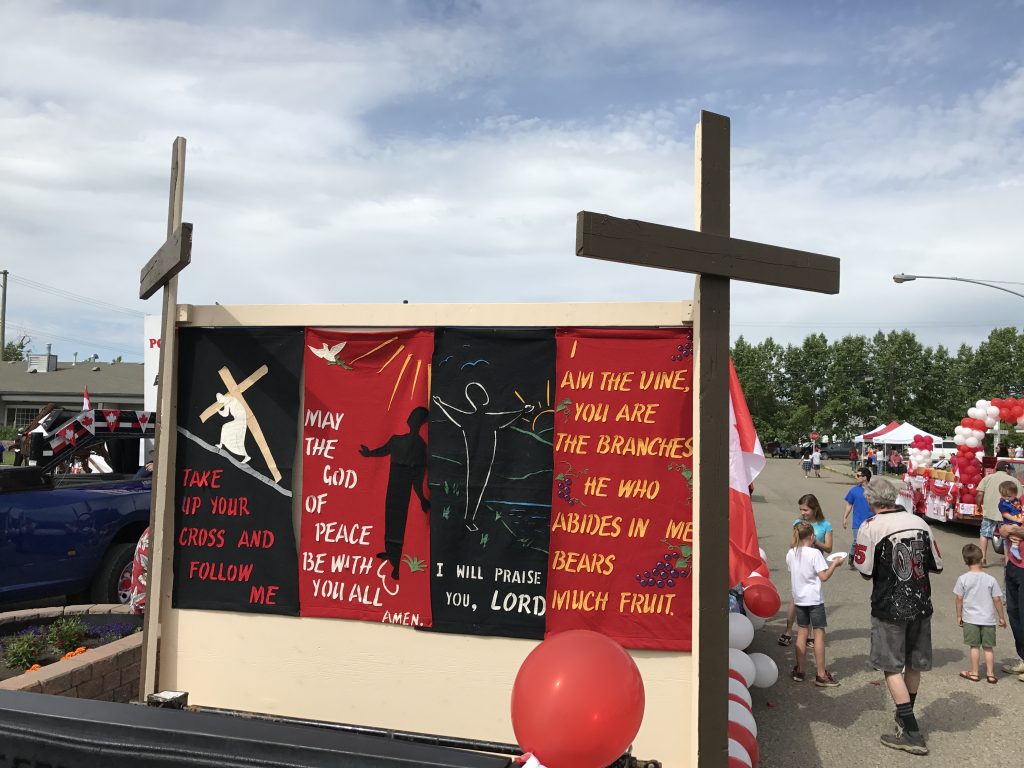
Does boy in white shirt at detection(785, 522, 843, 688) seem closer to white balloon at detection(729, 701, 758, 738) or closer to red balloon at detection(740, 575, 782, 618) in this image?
red balloon at detection(740, 575, 782, 618)

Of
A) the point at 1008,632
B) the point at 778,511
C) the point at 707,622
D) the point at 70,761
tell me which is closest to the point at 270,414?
the point at 707,622

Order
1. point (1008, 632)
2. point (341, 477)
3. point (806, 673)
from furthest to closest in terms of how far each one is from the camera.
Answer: point (1008, 632)
point (806, 673)
point (341, 477)

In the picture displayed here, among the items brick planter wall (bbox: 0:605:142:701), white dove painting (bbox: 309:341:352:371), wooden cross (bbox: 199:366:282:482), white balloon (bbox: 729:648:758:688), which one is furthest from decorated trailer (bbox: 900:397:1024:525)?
brick planter wall (bbox: 0:605:142:701)

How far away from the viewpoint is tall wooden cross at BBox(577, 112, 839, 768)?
3566 millimetres

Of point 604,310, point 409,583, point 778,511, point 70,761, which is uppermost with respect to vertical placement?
point 604,310

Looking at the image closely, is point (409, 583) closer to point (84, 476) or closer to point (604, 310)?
point (604, 310)

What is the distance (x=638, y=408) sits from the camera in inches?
174

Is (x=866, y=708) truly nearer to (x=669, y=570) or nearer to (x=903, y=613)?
(x=903, y=613)

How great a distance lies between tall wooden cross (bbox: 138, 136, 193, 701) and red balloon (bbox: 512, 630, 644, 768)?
3279 millimetres

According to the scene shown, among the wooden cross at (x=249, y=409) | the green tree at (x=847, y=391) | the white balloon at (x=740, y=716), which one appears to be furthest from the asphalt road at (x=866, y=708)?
the green tree at (x=847, y=391)

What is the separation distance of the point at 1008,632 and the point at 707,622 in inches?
283

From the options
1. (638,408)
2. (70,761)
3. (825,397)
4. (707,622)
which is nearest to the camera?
(70,761)

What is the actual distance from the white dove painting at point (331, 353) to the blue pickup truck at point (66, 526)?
3979 mm

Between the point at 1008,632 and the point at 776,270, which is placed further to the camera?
the point at 1008,632
